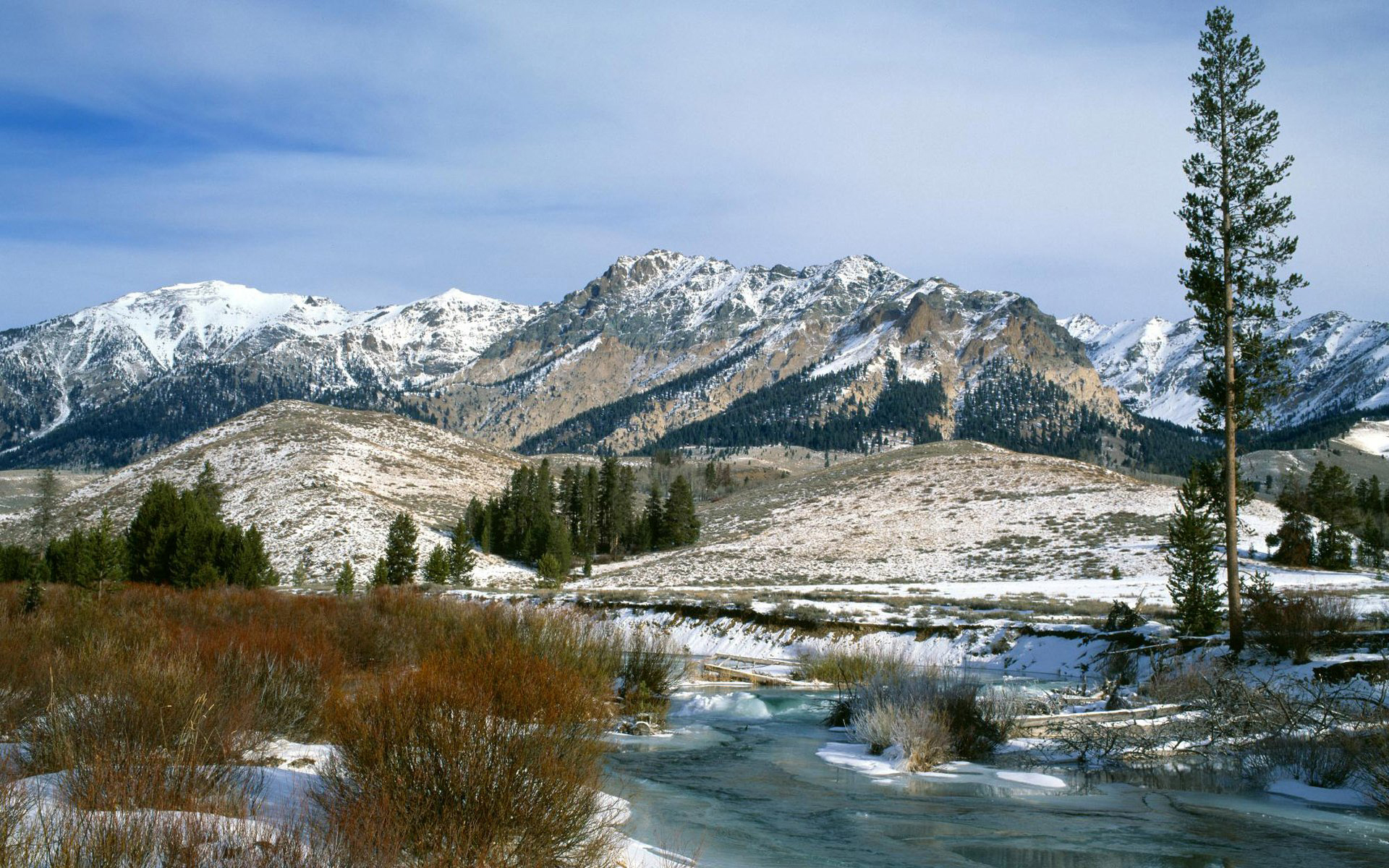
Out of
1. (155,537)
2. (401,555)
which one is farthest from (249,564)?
(401,555)

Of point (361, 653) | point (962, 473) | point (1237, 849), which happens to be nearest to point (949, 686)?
point (1237, 849)

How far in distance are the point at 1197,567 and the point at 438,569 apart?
140ft

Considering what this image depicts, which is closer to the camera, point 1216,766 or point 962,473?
point 1216,766

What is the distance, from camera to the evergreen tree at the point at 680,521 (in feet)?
278

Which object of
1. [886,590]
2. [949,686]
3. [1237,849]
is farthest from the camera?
[886,590]

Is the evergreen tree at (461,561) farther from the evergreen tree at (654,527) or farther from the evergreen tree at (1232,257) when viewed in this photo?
the evergreen tree at (1232,257)

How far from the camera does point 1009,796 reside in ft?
43.9

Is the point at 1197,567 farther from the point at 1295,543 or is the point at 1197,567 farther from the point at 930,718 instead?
the point at 1295,543

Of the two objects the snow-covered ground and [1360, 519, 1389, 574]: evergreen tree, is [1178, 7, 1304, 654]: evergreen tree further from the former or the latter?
[1360, 519, 1389, 574]: evergreen tree

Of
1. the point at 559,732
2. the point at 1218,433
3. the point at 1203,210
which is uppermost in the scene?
the point at 1203,210

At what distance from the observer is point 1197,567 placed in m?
25.3

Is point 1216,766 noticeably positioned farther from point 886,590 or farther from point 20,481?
point 20,481

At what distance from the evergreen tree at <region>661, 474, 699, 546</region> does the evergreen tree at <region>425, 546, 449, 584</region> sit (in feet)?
97.9

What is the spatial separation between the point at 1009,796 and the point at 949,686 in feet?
14.3
